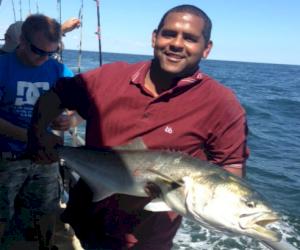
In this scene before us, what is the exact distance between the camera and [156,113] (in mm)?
2658

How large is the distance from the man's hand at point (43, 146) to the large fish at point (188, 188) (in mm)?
337

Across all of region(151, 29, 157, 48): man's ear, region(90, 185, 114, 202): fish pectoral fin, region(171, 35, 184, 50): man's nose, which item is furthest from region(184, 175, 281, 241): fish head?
region(151, 29, 157, 48): man's ear

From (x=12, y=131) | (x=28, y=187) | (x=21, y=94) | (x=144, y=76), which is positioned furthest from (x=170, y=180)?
(x=28, y=187)

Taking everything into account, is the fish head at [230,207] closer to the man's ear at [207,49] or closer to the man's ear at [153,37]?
the man's ear at [207,49]

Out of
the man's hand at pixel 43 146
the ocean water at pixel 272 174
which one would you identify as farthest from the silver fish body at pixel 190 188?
the ocean water at pixel 272 174

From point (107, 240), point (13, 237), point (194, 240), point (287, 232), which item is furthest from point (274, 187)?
point (107, 240)

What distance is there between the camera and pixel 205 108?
8.66ft

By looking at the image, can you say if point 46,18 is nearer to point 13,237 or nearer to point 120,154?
point 120,154

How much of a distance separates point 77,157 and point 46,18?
1.55m

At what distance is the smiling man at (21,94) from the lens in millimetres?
3746

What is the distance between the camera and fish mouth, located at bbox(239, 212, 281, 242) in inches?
90.7

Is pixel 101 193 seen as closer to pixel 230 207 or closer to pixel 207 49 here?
pixel 230 207

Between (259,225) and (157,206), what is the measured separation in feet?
1.91

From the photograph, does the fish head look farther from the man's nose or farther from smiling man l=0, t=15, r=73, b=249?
smiling man l=0, t=15, r=73, b=249
